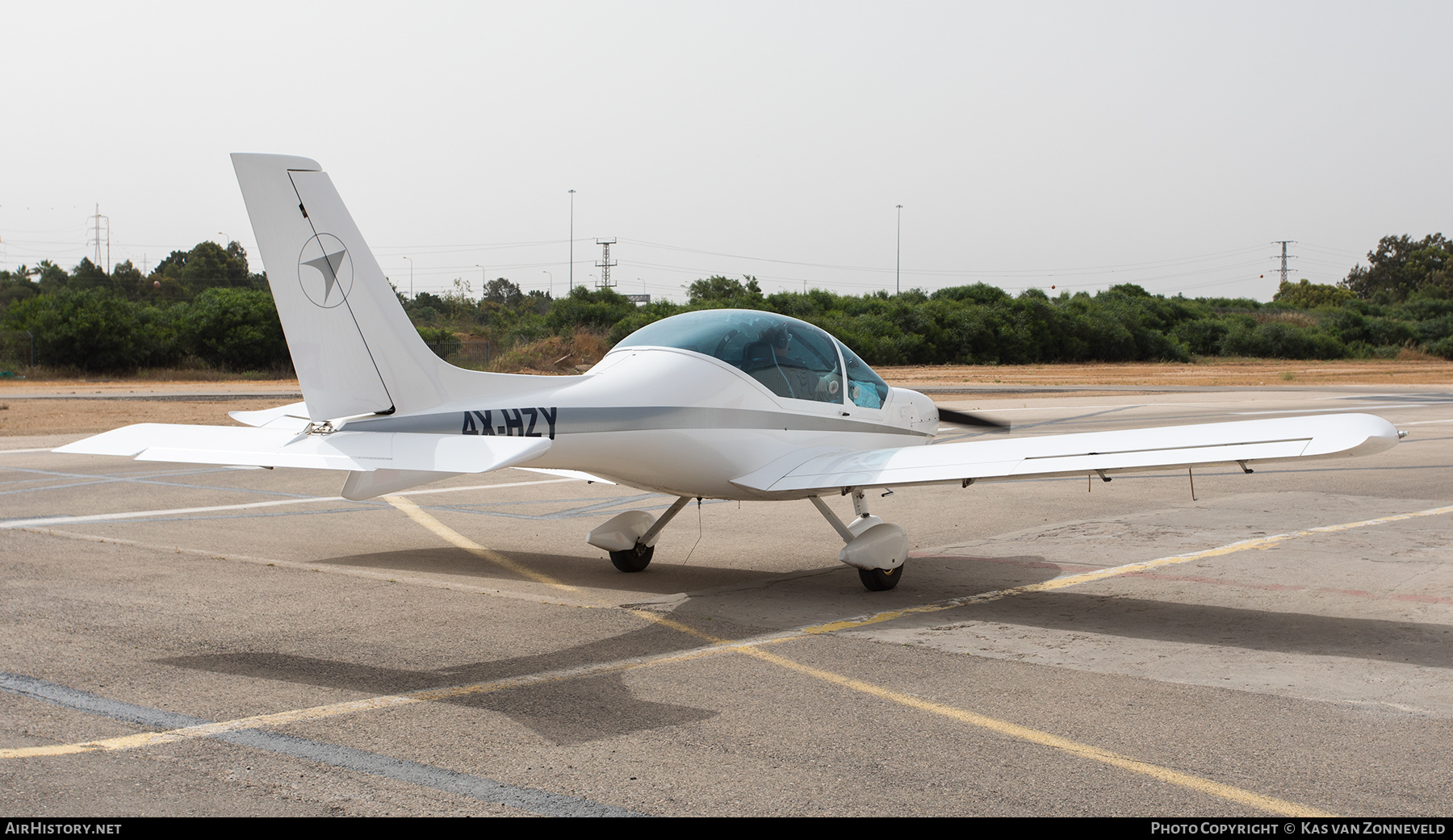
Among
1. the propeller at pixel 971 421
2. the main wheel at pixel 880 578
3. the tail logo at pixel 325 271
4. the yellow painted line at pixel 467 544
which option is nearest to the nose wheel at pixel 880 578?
the main wheel at pixel 880 578

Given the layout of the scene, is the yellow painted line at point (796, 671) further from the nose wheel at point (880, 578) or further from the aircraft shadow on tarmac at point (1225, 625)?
the nose wheel at point (880, 578)

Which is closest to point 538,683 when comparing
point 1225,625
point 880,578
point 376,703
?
point 376,703

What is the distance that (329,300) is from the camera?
22.8ft

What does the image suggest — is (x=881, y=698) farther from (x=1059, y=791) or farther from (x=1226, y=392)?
(x=1226, y=392)

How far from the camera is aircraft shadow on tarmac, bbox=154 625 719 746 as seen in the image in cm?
539

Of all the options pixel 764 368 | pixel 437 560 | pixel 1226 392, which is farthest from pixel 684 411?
pixel 1226 392

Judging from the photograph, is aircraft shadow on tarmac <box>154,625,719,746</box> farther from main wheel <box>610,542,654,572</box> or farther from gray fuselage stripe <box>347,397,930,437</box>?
main wheel <box>610,542,654,572</box>

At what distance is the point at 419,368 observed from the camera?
714 centimetres

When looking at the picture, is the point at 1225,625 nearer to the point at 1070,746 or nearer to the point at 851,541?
the point at 851,541

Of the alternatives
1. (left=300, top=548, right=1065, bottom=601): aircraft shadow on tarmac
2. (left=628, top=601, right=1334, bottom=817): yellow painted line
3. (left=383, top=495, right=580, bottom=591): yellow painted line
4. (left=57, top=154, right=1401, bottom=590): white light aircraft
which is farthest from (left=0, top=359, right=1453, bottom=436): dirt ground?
(left=628, top=601, right=1334, bottom=817): yellow painted line

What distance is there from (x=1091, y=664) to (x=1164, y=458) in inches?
59.9

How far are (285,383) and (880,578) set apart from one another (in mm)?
40772

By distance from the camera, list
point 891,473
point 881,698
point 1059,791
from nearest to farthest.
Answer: point 1059,791 < point 881,698 < point 891,473

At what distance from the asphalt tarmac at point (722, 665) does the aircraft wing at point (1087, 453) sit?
39.5 inches
